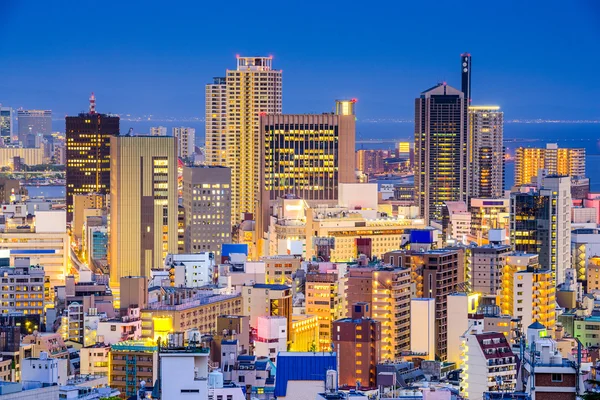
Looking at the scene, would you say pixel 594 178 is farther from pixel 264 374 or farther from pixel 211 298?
pixel 264 374

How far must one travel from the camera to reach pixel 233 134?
208 ft

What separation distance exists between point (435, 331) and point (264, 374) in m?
7.17

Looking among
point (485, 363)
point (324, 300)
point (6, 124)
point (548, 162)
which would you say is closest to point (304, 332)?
point (324, 300)

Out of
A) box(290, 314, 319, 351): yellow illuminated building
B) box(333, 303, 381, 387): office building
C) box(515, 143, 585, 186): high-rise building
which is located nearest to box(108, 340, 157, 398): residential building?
box(333, 303, 381, 387): office building

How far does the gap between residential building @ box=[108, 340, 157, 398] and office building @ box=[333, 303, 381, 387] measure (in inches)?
104

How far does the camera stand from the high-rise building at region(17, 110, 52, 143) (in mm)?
91125

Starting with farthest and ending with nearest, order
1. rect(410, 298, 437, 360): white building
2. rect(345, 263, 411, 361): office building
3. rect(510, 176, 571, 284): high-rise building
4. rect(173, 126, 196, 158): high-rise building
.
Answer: rect(173, 126, 196, 158): high-rise building < rect(510, 176, 571, 284): high-rise building < rect(345, 263, 411, 361): office building < rect(410, 298, 437, 360): white building

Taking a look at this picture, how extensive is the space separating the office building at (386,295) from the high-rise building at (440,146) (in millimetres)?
34002

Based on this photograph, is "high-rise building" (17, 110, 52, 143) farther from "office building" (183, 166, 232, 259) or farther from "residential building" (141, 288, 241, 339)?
"residential building" (141, 288, 241, 339)

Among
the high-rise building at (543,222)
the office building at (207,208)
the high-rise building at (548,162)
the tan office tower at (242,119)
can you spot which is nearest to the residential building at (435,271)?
the high-rise building at (543,222)

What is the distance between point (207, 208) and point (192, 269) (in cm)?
999

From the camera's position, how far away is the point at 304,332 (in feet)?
96.1

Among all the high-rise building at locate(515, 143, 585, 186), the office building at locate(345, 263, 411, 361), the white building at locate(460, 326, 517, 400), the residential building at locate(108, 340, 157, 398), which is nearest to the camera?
the white building at locate(460, 326, 517, 400)

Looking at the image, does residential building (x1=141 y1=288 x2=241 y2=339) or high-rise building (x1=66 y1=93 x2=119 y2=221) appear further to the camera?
high-rise building (x1=66 y1=93 x2=119 y2=221)
